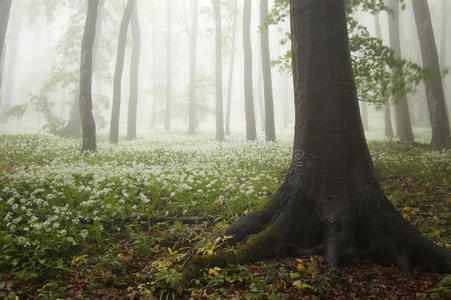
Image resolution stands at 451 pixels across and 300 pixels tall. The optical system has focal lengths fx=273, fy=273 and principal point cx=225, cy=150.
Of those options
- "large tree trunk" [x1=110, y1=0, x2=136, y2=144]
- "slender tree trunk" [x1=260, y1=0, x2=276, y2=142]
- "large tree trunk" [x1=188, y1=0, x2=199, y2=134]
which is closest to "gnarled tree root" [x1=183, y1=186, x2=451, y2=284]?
"slender tree trunk" [x1=260, y1=0, x2=276, y2=142]

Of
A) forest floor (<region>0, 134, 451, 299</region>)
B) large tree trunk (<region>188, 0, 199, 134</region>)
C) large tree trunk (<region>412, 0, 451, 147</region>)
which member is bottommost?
forest floor (<region>0, 134, 451, 299</region>)

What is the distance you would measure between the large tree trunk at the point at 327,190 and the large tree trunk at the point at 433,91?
28.8 feet

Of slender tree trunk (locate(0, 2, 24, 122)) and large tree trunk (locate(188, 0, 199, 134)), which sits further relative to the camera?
slender tree trunk (locate(0, 2, 24, 122))

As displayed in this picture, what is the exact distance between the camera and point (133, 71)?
1877cm

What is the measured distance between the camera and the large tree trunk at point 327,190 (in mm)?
3414

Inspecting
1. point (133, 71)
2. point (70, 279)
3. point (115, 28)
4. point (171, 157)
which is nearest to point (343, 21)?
point (70, 279)

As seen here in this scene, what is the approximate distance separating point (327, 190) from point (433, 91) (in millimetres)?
10045

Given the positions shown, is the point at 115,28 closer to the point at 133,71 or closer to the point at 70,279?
the point at 133,71

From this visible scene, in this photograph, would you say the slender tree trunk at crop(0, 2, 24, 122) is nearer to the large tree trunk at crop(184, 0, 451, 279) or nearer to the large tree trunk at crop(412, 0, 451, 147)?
the large tree trunk at crop(184, 0, 451, 279)

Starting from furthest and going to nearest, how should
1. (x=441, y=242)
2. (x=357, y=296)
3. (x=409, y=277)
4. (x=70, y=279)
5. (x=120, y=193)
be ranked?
(x=120, y=193)
(x=441, y=242)
(x=70, y=279)
(x=409, y=277)
(x=357, y=296)

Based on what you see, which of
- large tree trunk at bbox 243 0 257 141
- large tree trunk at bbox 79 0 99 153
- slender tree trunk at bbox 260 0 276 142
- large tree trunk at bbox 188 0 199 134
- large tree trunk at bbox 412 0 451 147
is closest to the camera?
large tree trunk at bbox 412 0 451 147

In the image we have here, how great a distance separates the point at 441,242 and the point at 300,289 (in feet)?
8.17

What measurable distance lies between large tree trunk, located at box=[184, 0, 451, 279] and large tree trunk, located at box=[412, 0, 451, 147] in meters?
8.79

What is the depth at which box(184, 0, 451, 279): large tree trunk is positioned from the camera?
341cm
